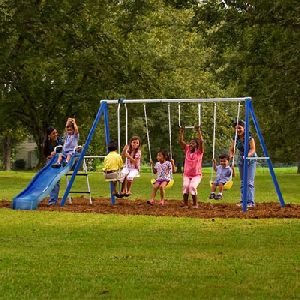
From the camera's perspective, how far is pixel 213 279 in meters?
9.46

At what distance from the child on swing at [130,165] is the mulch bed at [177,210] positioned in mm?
443

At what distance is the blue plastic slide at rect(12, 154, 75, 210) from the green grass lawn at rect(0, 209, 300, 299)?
2990 mm

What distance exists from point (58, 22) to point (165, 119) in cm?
2722

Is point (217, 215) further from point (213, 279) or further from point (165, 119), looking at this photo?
point (165, 119)

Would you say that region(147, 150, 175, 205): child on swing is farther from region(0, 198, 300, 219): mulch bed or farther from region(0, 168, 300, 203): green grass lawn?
region(0, 168, 300, 203): green grass lawn

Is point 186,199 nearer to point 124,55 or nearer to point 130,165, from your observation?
point 130,165

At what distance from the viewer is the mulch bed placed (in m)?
17.8

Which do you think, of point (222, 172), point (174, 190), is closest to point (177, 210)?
point (222, 172)

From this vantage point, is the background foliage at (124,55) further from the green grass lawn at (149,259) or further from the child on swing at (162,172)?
the green grass lawn at (149,259)

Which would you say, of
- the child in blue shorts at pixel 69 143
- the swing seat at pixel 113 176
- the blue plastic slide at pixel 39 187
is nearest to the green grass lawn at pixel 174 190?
the blue plastic slide at pixel 39 187

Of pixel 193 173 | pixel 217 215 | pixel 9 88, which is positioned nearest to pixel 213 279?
pixel 217 215

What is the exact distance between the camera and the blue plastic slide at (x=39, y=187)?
63.6 ft

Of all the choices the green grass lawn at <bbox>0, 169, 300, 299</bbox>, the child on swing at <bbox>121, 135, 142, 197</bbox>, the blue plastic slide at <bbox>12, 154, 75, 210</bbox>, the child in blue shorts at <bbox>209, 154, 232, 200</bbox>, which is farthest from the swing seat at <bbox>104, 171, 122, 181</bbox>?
the green grass lawn at <bbox>0, 169, 300, 299</bbox>

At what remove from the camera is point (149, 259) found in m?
10.9
